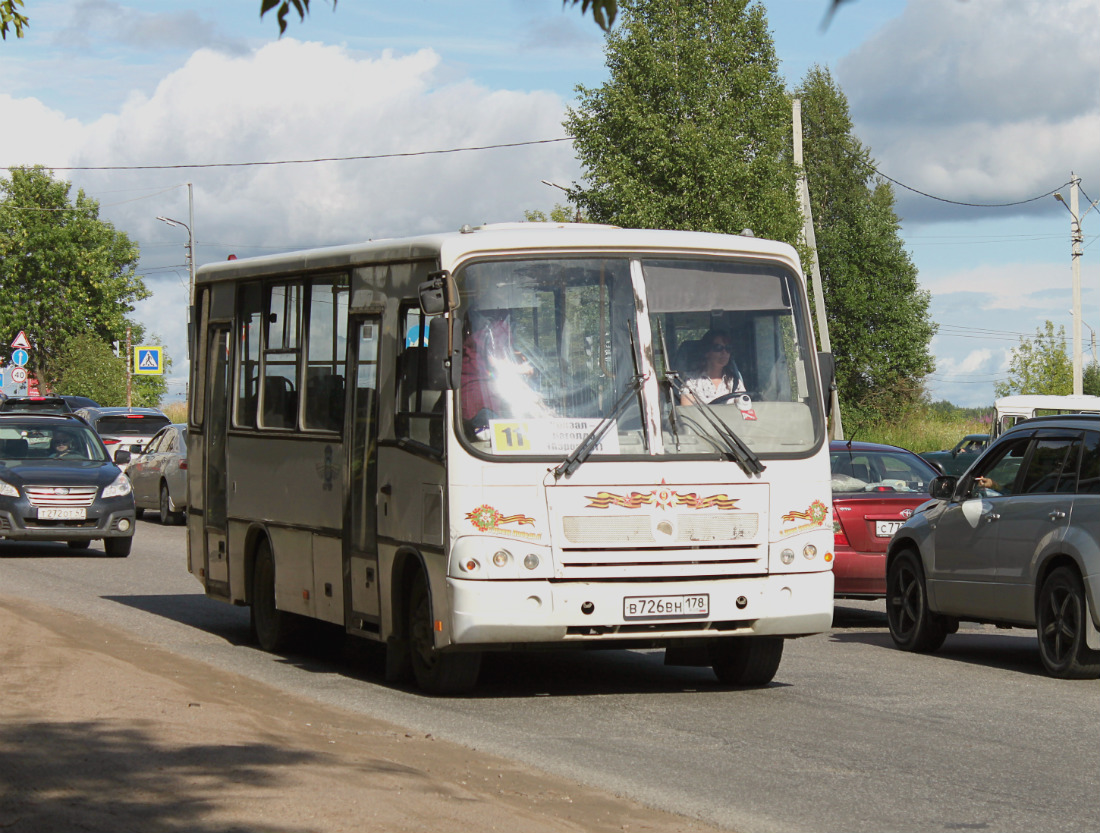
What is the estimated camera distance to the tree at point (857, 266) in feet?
285

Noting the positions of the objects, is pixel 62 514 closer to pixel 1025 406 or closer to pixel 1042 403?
pixel 1042 403

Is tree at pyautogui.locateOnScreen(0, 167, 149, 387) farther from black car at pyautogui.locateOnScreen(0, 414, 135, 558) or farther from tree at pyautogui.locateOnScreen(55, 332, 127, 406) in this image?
black car at pyautogui.locateOnScreen(0, 414, 135, 558)

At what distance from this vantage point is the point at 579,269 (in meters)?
10.5

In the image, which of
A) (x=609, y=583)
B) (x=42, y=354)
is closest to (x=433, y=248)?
(x=609, y=583)

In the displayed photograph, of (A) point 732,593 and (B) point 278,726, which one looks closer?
(B) point 278,726

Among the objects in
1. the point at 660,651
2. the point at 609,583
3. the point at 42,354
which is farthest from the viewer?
the point at 42,354

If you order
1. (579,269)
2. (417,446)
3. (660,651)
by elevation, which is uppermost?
(579,269)

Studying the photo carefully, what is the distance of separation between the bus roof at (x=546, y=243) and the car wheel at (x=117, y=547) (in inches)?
476

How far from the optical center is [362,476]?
11320 millimetres

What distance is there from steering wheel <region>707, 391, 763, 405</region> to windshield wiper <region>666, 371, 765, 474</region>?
8 centimetres

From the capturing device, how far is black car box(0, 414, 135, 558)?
871 inches

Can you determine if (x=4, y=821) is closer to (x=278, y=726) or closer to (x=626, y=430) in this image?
(x=278, y=726)

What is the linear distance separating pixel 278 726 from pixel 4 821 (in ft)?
8.99

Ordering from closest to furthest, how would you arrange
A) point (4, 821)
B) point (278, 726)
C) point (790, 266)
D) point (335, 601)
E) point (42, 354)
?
point (4, 821) < point (278, 726) < point (790, 266) < point (335, 601) < point (42, 354)
